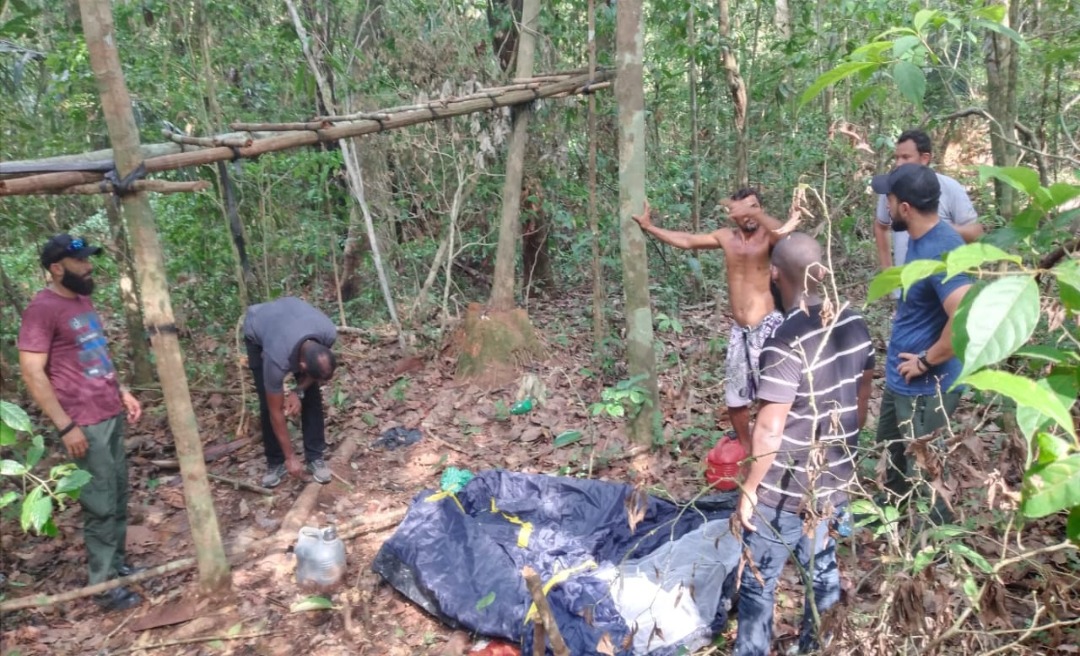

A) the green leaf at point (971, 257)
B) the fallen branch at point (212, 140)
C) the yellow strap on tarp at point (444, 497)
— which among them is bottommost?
the yellow strap on tarp at point (444, 497)

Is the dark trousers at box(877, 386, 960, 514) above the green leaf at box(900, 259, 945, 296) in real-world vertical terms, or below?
below

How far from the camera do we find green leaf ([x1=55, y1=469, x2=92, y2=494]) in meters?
2.75

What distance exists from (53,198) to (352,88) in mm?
2956

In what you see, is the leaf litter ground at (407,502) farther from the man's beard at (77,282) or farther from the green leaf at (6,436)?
the green leaf at (6,436)

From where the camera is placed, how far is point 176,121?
252 inches

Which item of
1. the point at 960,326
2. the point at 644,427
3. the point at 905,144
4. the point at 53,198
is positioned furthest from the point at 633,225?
the point at 53,198

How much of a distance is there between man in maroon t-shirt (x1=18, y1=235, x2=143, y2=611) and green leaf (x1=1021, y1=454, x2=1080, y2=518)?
4382 millimetres

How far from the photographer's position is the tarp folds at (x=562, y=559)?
11.2 feet

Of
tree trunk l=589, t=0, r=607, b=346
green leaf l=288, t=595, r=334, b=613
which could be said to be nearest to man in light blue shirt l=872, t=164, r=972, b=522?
tree trunk l=589, t=0, r=607, b=346

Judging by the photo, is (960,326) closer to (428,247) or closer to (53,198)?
(428,247)

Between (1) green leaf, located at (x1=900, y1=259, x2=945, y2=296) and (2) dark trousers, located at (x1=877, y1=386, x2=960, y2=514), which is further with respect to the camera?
(2) dark trousers, located at (x1=877, y1=386, x2=960, y2=514)

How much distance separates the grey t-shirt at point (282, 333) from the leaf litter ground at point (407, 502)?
38.0 inches

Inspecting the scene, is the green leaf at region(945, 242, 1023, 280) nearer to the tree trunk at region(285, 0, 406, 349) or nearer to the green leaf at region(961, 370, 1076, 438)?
the green leaf at region(961, 370, 1076, 438)

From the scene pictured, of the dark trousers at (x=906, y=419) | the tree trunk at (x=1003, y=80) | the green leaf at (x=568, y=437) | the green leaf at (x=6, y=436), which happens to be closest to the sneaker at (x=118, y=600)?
the green leaf at (x=6, y=436)
